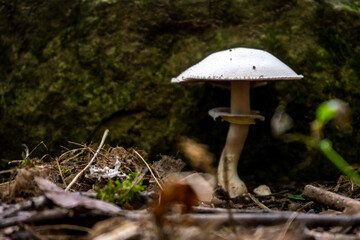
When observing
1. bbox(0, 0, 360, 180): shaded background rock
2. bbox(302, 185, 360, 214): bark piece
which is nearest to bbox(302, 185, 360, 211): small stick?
bbox(302, 185, 360, 214): bark piece

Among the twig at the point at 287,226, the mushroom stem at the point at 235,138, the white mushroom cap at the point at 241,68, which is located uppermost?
the white mushroom cap at the point at 241,68

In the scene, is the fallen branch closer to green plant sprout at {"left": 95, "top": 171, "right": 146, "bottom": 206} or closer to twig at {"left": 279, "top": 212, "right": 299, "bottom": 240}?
twig at {"left": 279, "top": 212, "right": 299, "bottom": 240}

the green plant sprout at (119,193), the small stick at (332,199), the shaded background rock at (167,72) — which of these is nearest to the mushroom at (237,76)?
the shaded background rock at (167,72)

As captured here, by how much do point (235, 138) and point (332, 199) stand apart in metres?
1.28

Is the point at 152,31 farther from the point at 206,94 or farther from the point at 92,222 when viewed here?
the point at 92,222

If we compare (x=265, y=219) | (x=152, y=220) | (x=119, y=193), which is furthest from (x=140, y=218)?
(x=265, y=219)

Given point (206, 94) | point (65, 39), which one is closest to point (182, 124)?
point (206, 94)

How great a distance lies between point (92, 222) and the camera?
101cm

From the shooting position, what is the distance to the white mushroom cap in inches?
87.7

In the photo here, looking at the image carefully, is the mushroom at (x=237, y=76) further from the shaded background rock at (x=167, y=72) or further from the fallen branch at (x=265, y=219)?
the fallen branch at (x=265, y=219)

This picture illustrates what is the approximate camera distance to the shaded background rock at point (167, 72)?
3053 millimetres

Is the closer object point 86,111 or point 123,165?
point 123,165

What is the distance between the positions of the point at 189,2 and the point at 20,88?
1.90 metres

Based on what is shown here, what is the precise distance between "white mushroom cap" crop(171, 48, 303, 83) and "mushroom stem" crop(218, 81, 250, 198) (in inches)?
13.4
